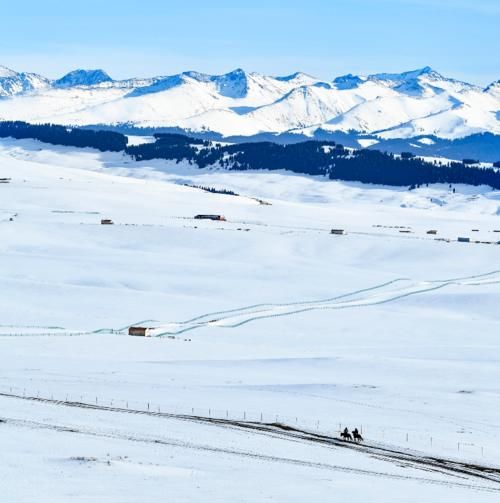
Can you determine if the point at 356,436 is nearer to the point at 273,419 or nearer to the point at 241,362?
the point at 273,419

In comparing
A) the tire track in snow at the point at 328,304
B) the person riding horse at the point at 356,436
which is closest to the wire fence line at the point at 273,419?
the person riding horse at the point at 356,436

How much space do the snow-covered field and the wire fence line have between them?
17 centimetres

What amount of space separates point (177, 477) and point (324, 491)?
4778 millimetres

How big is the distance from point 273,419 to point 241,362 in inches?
613

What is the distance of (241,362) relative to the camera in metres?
63.9

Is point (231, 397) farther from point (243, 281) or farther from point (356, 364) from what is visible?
point (243, 281)

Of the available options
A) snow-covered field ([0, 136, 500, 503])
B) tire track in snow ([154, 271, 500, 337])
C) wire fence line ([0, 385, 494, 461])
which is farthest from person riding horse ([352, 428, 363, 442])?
tire track in snow ([154, 271, 500, 337])

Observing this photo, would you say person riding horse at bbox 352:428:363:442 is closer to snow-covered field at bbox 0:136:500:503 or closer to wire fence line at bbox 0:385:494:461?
snow-covered field at bbox 0:136:500:503

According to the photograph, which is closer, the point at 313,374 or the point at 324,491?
the point at 324,491

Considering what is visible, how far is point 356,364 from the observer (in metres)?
63.7

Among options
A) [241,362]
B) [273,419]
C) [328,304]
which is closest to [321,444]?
[273,419]

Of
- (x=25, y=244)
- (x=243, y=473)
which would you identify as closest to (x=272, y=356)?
(x=243, y=473)

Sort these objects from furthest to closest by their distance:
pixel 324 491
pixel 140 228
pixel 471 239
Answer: pixel 471 239, pixel 140 228, pixel 324 491

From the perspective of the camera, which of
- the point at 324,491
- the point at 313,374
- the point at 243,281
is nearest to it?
the point at 324,491
